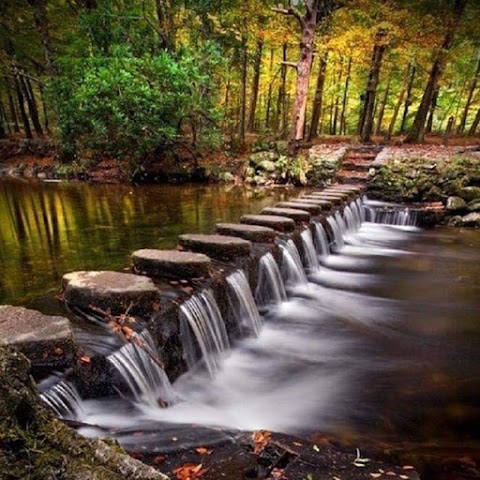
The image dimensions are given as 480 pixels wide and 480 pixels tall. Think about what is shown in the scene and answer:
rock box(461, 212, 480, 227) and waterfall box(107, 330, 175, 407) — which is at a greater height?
waterfall box(107, 330, 175, 407)

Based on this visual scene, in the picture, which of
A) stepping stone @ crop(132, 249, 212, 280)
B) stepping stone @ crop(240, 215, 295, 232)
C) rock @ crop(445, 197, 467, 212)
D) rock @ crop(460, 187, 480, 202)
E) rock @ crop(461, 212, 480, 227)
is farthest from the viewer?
rock @ crop(460, 187, 480, 202)

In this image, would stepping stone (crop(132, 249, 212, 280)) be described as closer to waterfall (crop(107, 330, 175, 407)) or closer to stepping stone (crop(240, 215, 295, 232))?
waterfall (crop(107, 330, 175, 407))

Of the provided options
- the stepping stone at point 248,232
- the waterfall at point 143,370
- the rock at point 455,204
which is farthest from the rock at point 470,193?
the waterfall at point 143,370

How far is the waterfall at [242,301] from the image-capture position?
527 cm

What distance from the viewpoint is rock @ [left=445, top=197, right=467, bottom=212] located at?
1212 cm

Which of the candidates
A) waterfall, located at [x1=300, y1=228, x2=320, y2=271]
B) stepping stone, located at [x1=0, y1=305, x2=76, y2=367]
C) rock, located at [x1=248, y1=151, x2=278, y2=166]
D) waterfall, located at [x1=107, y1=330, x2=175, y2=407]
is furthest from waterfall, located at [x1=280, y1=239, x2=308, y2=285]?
rock, located at [x1=248, y1=151, x2=278, y2=166]

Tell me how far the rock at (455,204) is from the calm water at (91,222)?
16.7 feet

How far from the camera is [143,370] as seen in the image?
11.4 ft

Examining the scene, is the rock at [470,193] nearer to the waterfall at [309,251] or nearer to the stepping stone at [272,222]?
the waterfall at [309,251]

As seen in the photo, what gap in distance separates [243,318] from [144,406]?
2.30 m

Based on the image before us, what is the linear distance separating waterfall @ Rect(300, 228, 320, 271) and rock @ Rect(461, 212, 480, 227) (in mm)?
6027

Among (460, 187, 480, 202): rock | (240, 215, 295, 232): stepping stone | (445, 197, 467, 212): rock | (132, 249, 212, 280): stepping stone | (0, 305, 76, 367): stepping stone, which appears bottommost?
(445, 197, 467, 212): rock

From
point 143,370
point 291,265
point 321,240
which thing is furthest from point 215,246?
point 321,240

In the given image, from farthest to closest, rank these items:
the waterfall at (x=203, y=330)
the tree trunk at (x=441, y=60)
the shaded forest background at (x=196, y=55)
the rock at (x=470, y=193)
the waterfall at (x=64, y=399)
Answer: the tree trunk at (x=441, y=60), the shaded forest background at (x=196, y=55), the rock at (x=470, y=193), the waterfall at (x=203, y=330), the waterfall at (x=64, y=399)
